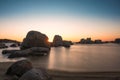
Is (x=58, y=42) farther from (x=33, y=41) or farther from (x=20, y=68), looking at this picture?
(x=20, y=68)

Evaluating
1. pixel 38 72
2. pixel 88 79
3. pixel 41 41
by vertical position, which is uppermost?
pixel 41 41

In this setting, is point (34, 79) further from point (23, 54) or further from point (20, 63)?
point (23, 54)

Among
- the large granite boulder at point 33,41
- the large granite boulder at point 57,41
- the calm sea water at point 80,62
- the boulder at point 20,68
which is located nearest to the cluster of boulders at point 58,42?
the large granite boulder at point 57,41

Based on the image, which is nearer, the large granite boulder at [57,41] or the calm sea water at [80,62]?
the calm sea water at [80,62]

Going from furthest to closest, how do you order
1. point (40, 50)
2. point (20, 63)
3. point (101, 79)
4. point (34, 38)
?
1. point (34, 38)
2. point (40, 50)
3. point (20, 63)
4. point (101, 79)

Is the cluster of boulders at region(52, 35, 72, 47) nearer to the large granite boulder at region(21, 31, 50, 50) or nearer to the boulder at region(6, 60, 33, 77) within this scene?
the large granite boulder at region(21, 31, 50, 50)

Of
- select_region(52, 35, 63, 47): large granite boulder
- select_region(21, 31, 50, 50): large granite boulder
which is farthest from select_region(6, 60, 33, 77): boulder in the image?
select_region(52, 35, 63, 47): large granite boulder

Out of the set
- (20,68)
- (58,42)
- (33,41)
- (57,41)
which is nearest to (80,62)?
(20,68)

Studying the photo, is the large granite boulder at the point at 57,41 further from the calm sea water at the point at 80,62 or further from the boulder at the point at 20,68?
the boulder at the point at 20,68

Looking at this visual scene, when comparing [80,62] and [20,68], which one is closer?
[20,68]

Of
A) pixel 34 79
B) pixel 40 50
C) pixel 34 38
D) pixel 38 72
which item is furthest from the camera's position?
pixel 34 38

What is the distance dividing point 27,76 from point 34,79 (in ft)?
2.06

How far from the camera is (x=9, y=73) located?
16.8 metres

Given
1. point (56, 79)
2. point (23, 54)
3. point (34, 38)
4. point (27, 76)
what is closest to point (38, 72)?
point (27, 76)
